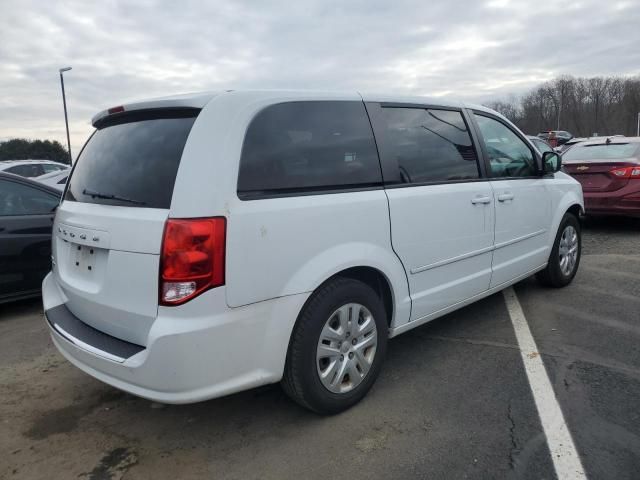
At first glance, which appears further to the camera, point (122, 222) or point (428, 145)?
point (428, 145)

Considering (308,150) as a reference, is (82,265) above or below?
below

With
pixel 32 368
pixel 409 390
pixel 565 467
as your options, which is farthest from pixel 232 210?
pixel 32 368

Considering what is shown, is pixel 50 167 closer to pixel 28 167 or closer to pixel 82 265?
pixel 28 167

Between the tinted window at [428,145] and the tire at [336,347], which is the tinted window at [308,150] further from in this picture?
the tire at [336,347]

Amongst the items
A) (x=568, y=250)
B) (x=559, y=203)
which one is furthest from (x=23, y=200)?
(x=568, y=250)

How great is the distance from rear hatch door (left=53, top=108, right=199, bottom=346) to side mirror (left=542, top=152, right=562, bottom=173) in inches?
130

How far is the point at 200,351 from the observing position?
2352mm

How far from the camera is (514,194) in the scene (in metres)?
4.17

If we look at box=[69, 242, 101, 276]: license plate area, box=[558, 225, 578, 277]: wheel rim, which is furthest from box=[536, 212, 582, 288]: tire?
box=[69, 242, 101, 276]: license plate area

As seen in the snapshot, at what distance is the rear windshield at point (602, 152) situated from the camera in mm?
8125

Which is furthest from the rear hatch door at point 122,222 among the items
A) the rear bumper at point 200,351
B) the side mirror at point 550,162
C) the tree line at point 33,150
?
the tree line at point 33,150

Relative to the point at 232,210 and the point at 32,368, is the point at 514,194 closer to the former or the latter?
the point at 232,210

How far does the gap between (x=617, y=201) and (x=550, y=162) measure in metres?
3.85

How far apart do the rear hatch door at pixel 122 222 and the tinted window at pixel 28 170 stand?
10410mm
